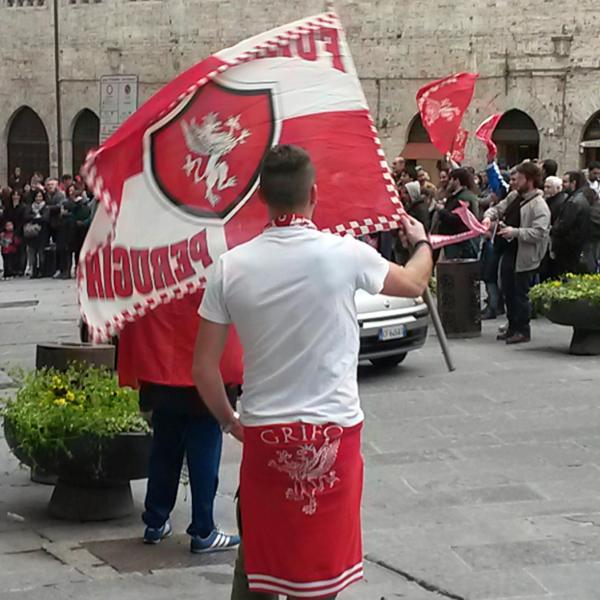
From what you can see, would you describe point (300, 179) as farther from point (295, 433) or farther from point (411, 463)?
point (411, 463)

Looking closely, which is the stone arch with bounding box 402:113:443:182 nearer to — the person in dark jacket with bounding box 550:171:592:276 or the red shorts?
the person in dark jacket with bounding box 550:171:592:276

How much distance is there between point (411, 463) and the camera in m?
8.61

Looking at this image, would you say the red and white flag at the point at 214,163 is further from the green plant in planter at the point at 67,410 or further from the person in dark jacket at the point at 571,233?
the person in dark jacket at the point at 571,233

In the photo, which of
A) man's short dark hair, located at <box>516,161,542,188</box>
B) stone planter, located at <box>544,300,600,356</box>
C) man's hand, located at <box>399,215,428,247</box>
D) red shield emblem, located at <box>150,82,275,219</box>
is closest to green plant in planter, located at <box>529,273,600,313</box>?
stone planter, located at <box>544,300,600,356</box>

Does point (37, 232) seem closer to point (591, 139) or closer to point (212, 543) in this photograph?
point (591, 139)

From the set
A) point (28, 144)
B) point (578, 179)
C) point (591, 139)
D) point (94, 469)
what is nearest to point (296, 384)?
point (94, 469)

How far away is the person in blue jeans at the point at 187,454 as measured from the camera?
625 centimetres

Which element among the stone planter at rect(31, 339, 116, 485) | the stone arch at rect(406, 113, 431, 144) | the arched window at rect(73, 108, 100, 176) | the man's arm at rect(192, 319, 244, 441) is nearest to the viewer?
the man's arm at rect(192, 319, 244, 441)

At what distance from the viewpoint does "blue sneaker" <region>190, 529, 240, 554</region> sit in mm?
6418

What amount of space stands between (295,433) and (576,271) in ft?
37.2

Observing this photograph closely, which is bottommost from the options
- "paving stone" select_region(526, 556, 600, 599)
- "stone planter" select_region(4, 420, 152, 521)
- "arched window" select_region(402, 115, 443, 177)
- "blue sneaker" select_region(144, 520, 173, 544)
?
"paving stone" select_region(526, 556, 600, 599)

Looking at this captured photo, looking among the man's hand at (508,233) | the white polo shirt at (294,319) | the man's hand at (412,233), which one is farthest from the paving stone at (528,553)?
the man's hand at (508,233)

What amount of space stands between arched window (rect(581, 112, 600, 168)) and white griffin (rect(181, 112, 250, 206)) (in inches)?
1016

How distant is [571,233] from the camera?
14.9m
